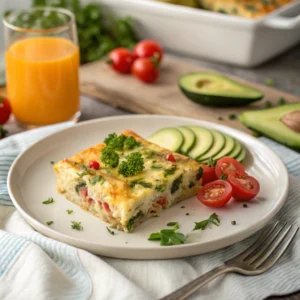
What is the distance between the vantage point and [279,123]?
15.6 ft

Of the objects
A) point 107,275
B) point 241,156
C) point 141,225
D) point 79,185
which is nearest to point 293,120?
point 241,156

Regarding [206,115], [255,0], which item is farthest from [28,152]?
[255,0]

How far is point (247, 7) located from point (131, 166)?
3.37 metres

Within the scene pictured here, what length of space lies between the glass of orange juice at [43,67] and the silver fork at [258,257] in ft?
7.70

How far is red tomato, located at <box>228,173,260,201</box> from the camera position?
12.1 ft

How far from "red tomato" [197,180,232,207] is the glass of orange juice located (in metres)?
1.90

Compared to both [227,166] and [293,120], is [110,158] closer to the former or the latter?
[227,166]

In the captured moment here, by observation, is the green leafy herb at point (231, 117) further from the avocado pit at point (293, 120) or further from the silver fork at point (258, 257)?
the silver fork at point (258, 257)

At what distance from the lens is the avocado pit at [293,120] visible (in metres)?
4.63

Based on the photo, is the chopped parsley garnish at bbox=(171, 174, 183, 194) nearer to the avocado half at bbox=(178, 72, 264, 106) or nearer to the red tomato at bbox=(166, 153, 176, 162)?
the red tomato at bbox=(166, 153, 176, 162)

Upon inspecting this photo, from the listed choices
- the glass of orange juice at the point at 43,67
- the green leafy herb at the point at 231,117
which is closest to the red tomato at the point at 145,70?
the glass of orange juice at the point at 43,67

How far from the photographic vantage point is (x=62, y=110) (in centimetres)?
522

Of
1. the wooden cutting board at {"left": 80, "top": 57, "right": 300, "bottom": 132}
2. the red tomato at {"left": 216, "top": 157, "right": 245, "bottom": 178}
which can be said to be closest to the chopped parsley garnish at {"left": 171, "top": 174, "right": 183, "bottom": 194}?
the red tomato at {"left": 216, "top": 157, "right": 245, "bottom": 178}

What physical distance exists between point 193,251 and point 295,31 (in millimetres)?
4160
